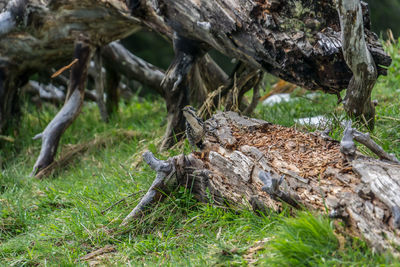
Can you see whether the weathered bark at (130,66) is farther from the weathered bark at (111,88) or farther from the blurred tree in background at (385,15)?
the blurred tree in background at (385,15)

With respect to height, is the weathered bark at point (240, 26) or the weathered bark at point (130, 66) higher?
the weathered bark at point (240, 26)

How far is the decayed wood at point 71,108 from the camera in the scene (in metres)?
4.44

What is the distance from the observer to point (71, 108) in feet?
15.0

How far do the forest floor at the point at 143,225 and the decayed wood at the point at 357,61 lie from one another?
19 centimetres

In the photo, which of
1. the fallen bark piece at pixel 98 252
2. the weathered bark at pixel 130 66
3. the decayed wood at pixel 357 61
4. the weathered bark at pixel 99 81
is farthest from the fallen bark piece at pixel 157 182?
the weathered bark at pixel 130 66

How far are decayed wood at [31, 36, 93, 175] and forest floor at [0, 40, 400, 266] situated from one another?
0.82 feet

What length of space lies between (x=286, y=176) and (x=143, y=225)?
3.04ft

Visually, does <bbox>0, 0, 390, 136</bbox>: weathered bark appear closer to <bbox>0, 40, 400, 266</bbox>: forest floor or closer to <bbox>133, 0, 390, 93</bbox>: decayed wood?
<bbox>133, 0, 390, 93</bbox>: decayed wood

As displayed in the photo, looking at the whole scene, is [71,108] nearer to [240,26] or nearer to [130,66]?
[130,66]

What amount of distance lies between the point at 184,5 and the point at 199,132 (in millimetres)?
1202

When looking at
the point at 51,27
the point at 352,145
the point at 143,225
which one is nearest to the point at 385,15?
the point at 51,27

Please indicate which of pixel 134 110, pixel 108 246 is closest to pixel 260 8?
pixel 108 246

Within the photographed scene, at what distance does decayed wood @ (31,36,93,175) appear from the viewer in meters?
4.44

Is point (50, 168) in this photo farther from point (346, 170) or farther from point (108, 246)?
point (346, 170)
